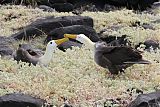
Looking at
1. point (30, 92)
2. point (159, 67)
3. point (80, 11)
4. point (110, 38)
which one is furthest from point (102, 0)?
point (30, 92)

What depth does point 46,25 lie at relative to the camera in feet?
36.8

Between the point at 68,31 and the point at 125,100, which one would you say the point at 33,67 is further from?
the point at 68,31

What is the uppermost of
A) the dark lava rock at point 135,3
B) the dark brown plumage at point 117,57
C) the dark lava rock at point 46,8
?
the dark lava rock at point 135,3

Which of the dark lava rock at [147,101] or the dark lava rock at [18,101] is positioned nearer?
the dark lava rock at [147,101]

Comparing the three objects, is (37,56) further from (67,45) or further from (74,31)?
(74,31)

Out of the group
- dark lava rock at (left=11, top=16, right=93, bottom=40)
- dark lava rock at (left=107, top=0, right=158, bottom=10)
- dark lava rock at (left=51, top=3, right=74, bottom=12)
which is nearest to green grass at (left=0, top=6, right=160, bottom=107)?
dark lava rock at (left=11, top=16, right=93, bottom=40)

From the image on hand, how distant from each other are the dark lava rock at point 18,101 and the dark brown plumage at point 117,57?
148cm

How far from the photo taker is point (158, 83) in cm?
699

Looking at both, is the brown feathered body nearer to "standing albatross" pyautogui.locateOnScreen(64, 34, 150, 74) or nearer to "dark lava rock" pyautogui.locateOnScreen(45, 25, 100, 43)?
"standing albatross" pyautogui.locateOnScreen(64, 34, 150, 74)

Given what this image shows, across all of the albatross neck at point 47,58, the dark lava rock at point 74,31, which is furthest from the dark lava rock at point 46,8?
the albatross neck at point 47,58

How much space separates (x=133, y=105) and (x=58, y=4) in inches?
393

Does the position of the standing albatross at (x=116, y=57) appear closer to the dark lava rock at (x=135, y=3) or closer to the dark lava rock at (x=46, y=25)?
the dark lava rock at (x=46, y=25)

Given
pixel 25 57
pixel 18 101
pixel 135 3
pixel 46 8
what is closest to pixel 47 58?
pixel 25 57

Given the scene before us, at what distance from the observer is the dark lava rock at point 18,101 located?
19.7 ft
